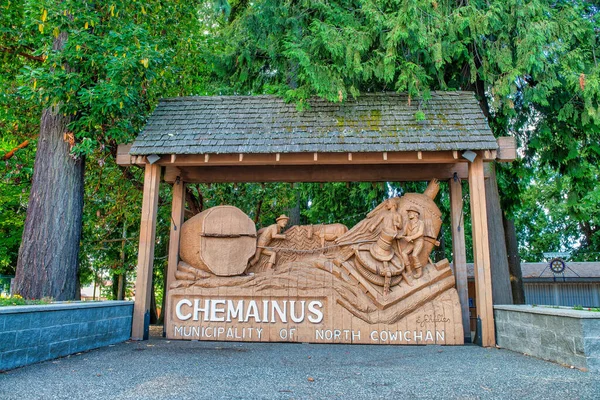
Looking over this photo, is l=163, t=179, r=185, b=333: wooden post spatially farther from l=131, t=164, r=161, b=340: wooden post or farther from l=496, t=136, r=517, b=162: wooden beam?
l=496, t=136, r=517, b=162: wooden beam

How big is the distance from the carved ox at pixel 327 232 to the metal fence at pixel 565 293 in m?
14.0

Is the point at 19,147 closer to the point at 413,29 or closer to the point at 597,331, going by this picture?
the point at 413,29

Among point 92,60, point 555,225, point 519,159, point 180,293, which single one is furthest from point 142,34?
point 555,225

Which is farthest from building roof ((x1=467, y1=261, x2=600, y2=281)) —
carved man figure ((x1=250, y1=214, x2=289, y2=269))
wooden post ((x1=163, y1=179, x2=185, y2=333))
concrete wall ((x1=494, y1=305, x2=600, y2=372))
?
wooden post ((x1=163, y1=179, x2=185, y2=333))

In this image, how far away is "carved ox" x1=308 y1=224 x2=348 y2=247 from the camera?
8.84 metres

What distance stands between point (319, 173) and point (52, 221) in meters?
4.93

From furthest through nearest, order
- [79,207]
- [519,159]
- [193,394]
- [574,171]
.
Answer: [519,159]
[574,171]
[79,207]
[193,394]

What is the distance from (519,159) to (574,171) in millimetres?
1307

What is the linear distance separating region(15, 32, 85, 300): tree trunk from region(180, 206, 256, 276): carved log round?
1.94m

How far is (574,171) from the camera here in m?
11.0

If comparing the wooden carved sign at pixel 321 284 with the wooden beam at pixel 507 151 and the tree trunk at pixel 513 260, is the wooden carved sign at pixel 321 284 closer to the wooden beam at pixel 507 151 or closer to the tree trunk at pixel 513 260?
the wooden beam at pixel 507 151

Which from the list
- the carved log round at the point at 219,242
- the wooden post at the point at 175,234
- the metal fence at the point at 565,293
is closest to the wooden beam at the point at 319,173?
the wooden post at the point at 175,234

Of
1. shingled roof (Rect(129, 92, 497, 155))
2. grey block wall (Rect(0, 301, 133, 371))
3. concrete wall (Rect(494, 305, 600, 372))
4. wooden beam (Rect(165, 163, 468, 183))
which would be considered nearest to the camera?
grey block wall (Rect(0, 301, 133, 371))

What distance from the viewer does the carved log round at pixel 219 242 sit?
837 cm
